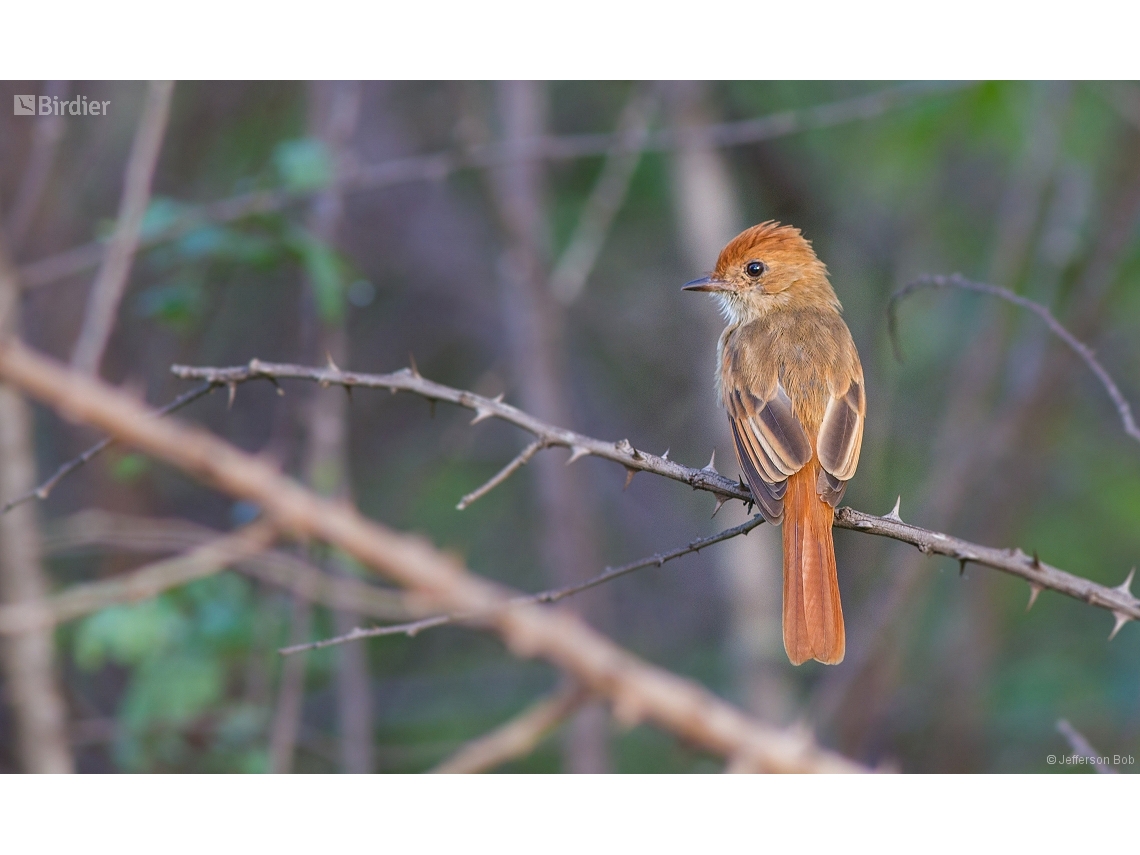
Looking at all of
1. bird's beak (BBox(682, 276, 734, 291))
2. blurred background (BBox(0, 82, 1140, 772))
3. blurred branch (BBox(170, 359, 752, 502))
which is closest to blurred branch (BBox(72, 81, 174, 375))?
blurred background (BBox(0, 82, 1140, 772))

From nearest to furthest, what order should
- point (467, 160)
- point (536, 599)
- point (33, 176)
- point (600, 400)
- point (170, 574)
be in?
1. point (536, 599)
2. point (170, 574)
3. point (33, 176)
4. point (467, 160)
5. point (600, 400)

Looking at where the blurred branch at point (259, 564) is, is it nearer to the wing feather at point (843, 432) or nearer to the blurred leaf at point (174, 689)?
the blurred leaf at point (174, 689)

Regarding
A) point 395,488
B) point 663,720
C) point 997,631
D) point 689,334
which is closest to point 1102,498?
point 997,631

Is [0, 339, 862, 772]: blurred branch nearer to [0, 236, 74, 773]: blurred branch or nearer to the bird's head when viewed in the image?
the bird's head

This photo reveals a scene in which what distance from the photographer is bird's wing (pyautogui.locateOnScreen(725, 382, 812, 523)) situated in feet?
8.81

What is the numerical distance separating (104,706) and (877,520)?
4.14 metres

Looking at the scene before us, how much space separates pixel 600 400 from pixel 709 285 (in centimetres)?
361

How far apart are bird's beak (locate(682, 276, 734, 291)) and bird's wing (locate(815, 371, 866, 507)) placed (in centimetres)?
46

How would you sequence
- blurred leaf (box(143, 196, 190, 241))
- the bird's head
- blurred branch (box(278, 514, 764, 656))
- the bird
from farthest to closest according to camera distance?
blurred leaf (box(143, 196, 190, 241)) → the bird's head → the bird → blurred branch (box(278, 514, 764, 656))

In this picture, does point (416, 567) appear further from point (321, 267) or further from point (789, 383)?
point (321, 267)

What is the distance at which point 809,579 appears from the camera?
2.39m

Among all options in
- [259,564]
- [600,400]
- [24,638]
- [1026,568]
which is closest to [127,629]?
[24,638]

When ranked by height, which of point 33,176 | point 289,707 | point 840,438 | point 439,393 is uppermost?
point 33,176

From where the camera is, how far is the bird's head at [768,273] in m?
3.19
